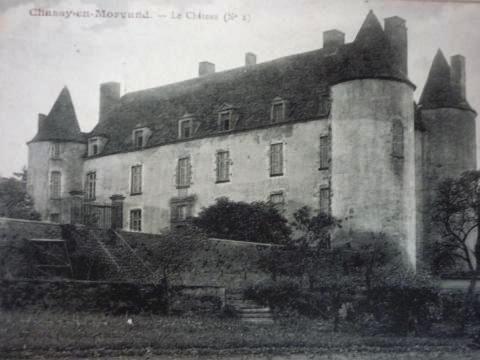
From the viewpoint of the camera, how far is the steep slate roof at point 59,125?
30.8 metres

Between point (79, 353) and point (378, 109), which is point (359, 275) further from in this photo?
point (79, 353)

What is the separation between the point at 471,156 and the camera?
82.6 ft

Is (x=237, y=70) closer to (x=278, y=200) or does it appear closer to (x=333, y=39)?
(x=333, y=39)

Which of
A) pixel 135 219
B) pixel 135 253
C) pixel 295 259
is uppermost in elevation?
pixel 135 219

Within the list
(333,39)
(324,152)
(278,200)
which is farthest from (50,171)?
(333,39)

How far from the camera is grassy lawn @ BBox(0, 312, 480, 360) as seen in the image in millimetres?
10578

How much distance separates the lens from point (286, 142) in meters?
25.1

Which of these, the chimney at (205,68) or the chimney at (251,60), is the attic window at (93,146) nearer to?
the chimney at (205,68)

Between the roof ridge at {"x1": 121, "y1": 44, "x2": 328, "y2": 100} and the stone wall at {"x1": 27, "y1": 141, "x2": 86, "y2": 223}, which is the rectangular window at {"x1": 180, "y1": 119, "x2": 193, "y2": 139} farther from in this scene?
the stone wall at {"x1": 27, "y1": 141, "x2": 86, "y2": 223}

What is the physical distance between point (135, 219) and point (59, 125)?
570cm

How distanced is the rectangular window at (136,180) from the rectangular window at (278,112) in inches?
275

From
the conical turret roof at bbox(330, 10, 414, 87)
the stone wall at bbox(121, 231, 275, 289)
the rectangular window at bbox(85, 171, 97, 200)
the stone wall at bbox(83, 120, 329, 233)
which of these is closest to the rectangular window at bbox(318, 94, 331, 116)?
the stone wall at bbox(83, 120, 329, 233)

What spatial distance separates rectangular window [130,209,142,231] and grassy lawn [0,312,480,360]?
→ 14994 mm

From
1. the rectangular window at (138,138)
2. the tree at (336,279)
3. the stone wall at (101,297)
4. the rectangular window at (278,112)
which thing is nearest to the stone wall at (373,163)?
the tree at (336,279)
